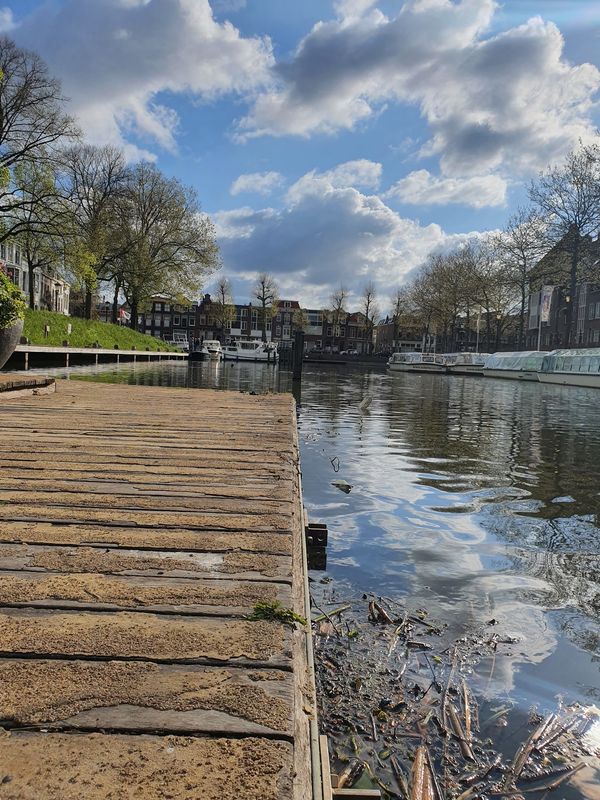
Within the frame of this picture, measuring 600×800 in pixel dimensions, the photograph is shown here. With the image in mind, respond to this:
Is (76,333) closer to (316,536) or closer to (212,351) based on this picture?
(316,536)

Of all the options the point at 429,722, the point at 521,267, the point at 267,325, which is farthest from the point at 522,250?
the point at 267,325

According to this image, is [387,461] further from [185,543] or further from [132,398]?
[185,543]

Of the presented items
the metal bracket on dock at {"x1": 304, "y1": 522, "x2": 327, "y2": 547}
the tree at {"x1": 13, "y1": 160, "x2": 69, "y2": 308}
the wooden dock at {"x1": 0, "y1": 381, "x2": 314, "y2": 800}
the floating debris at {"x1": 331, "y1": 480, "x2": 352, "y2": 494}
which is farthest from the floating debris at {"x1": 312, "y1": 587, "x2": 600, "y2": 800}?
the tree at {"x1": 13, "y1": 160, "x2": 69, "y2": 308}

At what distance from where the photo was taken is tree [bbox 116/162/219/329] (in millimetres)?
41094

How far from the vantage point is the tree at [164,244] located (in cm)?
4109

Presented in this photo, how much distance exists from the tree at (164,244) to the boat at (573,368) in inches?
998

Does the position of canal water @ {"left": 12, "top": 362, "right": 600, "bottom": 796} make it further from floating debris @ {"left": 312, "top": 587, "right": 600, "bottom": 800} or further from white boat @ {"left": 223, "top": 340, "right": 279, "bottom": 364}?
white boat @ {"left": 223, "top": 340, "right": 279, "bottom": 364}

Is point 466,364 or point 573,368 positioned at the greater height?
point 573,368

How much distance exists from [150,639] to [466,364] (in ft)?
181

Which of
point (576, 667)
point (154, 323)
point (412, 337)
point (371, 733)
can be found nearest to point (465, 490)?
point (576, 667)

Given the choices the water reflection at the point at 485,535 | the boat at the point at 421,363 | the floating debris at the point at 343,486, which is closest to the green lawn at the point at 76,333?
the water reflection at the point at 485,535

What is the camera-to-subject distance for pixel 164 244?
138 ft

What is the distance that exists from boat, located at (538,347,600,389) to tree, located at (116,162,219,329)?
25358mm

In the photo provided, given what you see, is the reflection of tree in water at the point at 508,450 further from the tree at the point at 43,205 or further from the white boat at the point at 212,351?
the white boat at the point at 212,351
